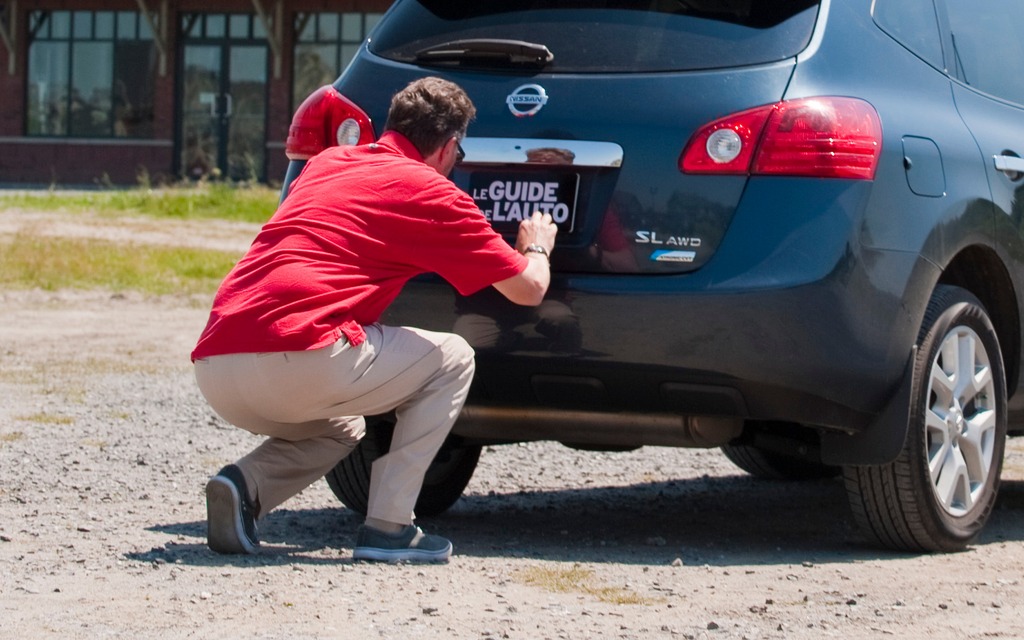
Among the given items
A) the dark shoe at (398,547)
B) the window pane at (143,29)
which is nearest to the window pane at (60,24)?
the window pane at (143,29)

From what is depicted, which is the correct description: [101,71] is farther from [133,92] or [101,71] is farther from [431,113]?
[431,113]

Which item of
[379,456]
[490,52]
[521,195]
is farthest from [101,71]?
[521,195]

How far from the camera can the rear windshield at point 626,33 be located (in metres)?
4.60

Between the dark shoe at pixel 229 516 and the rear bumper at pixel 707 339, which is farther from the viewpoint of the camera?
the dark shoe at pixel 229 516

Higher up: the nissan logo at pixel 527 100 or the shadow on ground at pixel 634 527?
the nissan logo at pixel 527 100

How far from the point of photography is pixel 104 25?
3303 centimetres

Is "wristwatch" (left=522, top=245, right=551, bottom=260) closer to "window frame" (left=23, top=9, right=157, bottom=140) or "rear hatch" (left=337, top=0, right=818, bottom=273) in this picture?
"rear hatch" (left=337, top=0, right=818, bottom=273)

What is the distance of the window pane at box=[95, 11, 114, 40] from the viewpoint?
3300 centimetres

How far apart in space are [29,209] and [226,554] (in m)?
18.1

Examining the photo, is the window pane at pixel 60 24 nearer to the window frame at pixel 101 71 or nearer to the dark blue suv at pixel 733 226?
the window frame at pixel 101 71

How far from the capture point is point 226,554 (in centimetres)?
462

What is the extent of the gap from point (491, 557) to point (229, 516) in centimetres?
73

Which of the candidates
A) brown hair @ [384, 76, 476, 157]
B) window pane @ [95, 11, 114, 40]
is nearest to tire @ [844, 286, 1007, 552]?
brown hair @ [384, 76, 476, 157]

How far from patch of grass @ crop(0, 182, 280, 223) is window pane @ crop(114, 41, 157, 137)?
8796 mm
